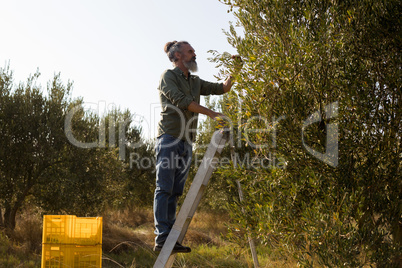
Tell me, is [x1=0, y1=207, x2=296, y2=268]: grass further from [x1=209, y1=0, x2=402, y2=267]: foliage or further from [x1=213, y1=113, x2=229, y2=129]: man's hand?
[x1=213, y1=113, x2=229, y2=129]: man's hand

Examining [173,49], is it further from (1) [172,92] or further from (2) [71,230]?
(2) [71,230]

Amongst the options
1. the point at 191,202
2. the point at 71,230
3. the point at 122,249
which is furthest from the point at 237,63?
the point at 122,249

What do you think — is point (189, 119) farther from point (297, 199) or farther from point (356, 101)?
point (356, 101)

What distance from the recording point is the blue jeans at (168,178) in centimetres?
470

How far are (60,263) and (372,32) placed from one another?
5.12 metres

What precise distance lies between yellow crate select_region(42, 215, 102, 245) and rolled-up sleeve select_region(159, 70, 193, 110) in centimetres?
203

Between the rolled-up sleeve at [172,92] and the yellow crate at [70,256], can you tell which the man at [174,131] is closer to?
the rolled-up sleeve at [172,92]

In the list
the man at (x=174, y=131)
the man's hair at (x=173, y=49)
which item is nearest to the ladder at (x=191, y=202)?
the man at (x=174, y=131)

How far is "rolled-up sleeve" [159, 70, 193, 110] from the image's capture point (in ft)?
15.6

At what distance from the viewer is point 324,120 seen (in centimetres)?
498

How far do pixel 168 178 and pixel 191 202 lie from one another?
0.40 meters

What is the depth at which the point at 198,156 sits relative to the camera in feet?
71.4

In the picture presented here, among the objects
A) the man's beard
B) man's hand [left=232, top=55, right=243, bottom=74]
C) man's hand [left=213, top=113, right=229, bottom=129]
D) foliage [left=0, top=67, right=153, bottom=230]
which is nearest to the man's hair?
the man's beard

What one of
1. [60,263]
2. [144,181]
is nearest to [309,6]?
[60,263]
